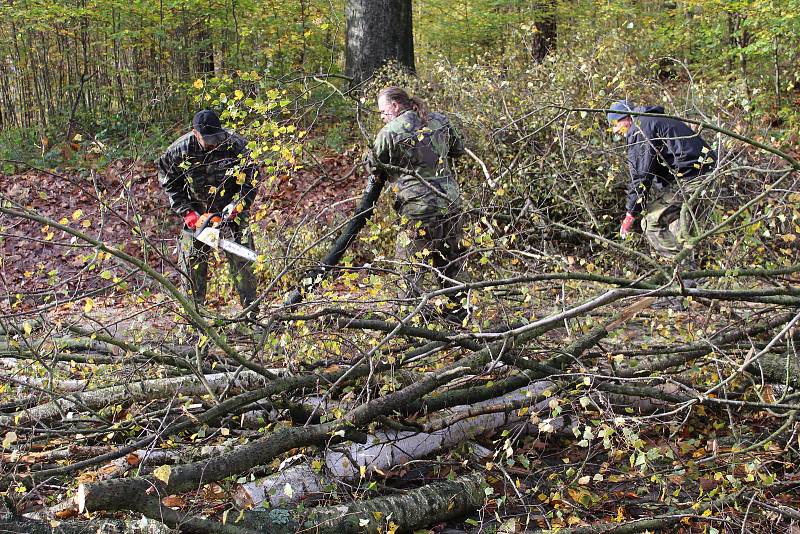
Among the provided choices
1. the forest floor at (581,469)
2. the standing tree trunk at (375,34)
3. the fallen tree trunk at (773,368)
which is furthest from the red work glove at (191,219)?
the standing tree trunk at (375,34)

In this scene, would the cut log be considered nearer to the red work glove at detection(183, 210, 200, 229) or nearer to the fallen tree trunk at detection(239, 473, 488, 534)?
the fallen tree trunk at detection(239, 473, 488, 534)

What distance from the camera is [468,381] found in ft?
14.5

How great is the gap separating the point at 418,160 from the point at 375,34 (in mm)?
6622

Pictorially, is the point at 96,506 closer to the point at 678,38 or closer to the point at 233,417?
the point at 233,417

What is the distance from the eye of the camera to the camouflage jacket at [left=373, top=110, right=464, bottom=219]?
5613 millimetres

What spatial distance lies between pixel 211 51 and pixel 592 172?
26.2ft

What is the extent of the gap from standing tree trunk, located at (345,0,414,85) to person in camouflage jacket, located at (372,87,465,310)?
20.0ft

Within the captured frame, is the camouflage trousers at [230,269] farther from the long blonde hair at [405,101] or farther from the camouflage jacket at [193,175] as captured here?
the long blonde hair at [405,101]

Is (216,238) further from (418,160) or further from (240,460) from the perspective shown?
(240,460)

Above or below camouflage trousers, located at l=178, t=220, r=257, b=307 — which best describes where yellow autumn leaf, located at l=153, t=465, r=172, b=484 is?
above

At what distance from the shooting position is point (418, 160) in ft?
18.9

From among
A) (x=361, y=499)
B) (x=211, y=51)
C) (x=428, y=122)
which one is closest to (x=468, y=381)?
(x=361, y=499)

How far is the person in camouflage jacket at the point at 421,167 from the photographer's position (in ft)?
18.4

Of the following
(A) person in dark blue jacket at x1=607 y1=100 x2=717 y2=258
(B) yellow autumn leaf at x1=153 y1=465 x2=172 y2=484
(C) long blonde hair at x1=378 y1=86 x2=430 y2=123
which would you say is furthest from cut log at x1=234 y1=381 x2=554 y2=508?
(A) person in dark blue jacket at x1=607 y1=100 x2=717 y2=258
